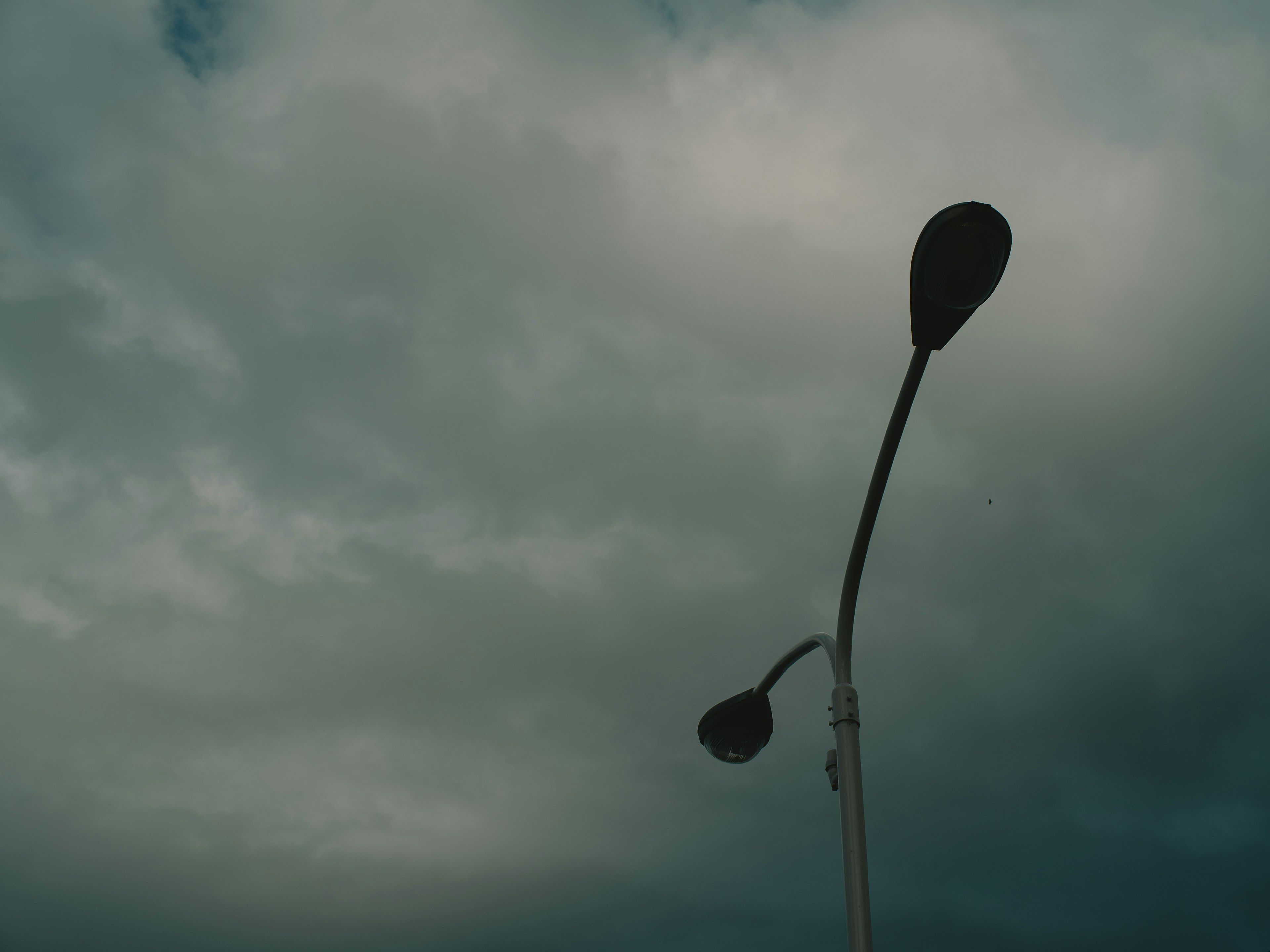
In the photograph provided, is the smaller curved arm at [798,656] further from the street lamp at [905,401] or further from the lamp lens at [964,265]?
the lamp lens at [964,265]

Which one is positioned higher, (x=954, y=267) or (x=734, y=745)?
(x=954, y=267)

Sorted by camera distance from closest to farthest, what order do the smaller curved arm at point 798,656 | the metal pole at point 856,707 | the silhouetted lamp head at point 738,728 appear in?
1. the metal pole at point 856,707
2. the smaller curved arm at point 798,656
3. the silhouetted lamp head at point 738,728

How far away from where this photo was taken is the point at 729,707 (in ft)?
30.5

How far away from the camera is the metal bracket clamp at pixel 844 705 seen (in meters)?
6.99

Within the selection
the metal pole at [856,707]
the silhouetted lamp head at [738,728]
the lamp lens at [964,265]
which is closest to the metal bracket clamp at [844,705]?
the metal pole at [856,707]

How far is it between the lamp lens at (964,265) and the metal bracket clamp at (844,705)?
3.33 m

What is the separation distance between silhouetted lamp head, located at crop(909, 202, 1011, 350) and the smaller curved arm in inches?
115

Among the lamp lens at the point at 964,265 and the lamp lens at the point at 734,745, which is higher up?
the lamp lens at the point at 964,265

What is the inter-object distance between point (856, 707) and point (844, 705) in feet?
0.39

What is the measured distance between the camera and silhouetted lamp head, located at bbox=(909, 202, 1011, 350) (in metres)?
5.50

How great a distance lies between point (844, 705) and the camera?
7.00 meters

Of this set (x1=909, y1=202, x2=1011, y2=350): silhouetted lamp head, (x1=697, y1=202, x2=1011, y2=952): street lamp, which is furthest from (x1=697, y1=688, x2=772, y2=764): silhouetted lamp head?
(x1=909, y1=202, x2=1011, y2=350): silhouetted lamp head

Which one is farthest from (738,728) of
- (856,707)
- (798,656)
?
(856,707)

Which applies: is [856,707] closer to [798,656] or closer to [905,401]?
[798,656]
